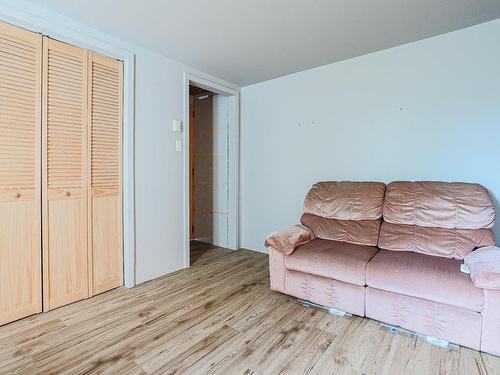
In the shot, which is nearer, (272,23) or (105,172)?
(272,23)

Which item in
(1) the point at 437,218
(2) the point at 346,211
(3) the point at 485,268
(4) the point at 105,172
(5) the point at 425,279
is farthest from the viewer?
(2) the point at 346,211

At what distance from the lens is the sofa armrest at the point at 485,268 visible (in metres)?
1.56

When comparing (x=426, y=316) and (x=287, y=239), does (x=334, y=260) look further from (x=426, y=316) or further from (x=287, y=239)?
(x=426, y=316)

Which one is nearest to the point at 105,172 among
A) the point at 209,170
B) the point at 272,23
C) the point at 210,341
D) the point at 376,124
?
the point at 210,341

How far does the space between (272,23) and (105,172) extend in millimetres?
1985

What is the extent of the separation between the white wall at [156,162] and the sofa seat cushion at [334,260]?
140 cm

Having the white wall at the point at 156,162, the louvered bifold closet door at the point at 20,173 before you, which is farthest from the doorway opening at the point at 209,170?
the louvered bifold closet door at the point at 20,173

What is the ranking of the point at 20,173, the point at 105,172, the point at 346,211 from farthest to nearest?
the point at 346,211 < the point at 105,172 < the point at 20,173

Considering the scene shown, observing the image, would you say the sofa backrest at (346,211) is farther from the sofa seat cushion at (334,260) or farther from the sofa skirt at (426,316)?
the sofa skirt at (426,316)

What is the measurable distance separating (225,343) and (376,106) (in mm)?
2616

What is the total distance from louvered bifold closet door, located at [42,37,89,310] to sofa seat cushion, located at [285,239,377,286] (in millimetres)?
1850

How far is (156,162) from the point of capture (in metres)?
2.84

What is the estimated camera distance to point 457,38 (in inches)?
93.6

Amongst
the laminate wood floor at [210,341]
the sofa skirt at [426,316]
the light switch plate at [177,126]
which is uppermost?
the light switch plate at [177,126]
